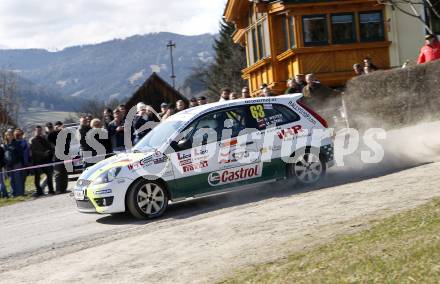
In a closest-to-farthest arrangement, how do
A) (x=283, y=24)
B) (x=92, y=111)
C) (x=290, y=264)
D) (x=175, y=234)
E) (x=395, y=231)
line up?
(x=290, y=264)
(x=395, y=231)
(x=175, y=234)
(x=283, y=24)
(x=92, y=111)

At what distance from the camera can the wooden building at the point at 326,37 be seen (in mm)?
29203

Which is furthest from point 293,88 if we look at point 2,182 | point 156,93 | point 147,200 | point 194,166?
point 156,93

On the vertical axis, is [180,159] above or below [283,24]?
below

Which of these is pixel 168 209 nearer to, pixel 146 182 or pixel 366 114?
pixel 146 182

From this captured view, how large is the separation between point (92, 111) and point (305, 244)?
10527 centimetres

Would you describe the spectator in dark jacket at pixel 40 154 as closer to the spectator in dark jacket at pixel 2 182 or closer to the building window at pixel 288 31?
the spectator in dark jacket at pixel 2 182

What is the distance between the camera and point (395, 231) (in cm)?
780

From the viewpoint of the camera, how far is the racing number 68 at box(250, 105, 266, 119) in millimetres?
12844

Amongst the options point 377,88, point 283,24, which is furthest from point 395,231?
point 283,24

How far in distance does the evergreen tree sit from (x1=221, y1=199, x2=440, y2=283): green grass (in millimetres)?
58752

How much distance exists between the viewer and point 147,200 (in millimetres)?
11789

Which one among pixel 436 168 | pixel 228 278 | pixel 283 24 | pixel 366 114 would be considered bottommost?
pixel 228 278

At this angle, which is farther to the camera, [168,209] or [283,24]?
[283,24]

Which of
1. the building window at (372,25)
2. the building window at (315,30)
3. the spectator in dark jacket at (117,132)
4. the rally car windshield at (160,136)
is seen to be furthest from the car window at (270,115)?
the building window at (372,25)
